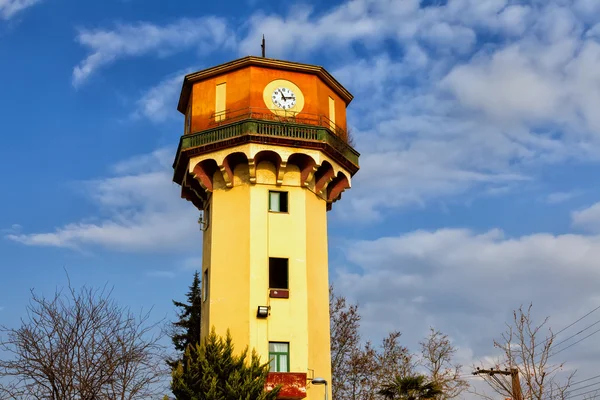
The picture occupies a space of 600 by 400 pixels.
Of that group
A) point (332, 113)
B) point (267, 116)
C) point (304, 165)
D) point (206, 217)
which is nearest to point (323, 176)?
point (304, 165)

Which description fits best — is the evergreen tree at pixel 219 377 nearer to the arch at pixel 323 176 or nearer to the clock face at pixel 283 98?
the arch at pixel 323 176

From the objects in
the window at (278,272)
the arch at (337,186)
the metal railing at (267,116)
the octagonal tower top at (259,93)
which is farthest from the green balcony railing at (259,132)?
the window at (278,272)

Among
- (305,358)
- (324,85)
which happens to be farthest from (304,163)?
(305,358)

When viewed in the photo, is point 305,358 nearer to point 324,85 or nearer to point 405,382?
point 405,382

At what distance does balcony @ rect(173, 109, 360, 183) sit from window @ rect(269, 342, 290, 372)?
8.49 metres

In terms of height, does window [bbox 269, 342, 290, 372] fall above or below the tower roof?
below

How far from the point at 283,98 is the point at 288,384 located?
12.6 metres

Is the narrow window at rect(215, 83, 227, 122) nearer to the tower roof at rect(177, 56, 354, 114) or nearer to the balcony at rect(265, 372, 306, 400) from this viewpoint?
the tower roof at rect(177, 56, 354, 114)

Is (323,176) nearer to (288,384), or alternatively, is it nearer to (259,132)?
(259,132)

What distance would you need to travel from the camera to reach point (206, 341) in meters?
28.4

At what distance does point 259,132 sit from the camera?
31438 mm

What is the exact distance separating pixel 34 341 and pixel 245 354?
7.71 m

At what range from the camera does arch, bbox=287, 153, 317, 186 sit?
105ft

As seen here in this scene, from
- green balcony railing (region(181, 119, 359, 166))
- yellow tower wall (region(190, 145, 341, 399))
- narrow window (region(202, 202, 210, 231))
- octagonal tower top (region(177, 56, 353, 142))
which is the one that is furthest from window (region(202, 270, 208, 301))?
octagonal tower top (region(177, 56, 353, 142))
